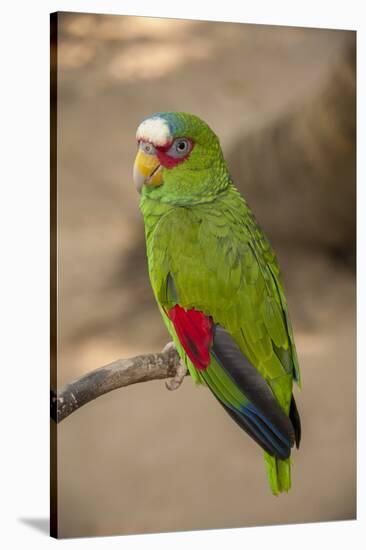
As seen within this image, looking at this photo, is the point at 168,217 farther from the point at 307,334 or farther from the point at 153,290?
the point at 307,334

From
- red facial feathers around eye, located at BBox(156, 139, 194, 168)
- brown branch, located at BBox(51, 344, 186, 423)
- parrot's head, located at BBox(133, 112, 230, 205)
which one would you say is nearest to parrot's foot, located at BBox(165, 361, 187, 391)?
brown branch, located at BBox(51, 344, 186, 423)

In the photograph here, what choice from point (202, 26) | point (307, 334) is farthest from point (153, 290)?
point (202, 26)

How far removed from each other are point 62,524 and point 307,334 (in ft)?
4.09

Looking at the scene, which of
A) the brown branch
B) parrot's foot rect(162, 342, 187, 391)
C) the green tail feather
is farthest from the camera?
the green tail feather

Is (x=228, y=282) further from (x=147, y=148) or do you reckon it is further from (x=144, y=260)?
(x=147, y=148)

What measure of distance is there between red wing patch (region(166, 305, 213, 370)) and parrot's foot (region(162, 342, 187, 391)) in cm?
9

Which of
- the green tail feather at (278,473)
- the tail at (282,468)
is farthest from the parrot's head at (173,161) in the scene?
the green tail feather at (278,473)

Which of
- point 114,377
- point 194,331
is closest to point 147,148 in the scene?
point 194,331

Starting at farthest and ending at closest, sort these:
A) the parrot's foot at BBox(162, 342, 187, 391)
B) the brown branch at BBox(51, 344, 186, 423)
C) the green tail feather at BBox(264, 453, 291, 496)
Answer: the green tail feather at BBox(264, 453, 291, 496) → the parrot's foot at BBox(162, 342, 187, 391) → the brown branch at BBox(51, 344, 186, 423)

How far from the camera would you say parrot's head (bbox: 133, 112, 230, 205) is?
156 inches

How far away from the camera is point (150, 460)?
13.3 ft

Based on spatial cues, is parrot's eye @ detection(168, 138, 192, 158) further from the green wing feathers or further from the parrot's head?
the green wing feathers

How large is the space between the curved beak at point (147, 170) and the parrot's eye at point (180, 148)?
0.22 feet

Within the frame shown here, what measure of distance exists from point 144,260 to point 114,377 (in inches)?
18.1
